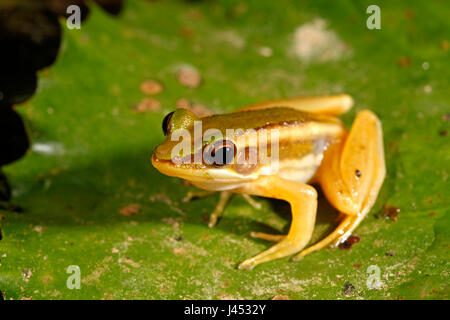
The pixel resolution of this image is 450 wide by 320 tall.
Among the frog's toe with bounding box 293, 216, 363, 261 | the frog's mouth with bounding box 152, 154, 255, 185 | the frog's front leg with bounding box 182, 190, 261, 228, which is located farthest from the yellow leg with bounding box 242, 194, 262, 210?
the frog's toe with bounding box 293, 216, 363, 261

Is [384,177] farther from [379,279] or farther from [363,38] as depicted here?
[363,38]

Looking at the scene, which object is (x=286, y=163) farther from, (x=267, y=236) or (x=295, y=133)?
(x=267, y=236)

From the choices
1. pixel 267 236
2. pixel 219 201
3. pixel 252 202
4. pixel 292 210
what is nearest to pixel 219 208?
pixel 219 201

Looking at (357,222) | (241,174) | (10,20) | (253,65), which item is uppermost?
(10,20)

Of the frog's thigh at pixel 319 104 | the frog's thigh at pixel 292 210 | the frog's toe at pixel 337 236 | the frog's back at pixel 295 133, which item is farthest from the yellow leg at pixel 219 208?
the frog's thigh at pixel 319 104

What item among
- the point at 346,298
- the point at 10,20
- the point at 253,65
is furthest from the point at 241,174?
the point at 10,20

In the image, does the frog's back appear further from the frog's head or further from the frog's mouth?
the frog's mouth
